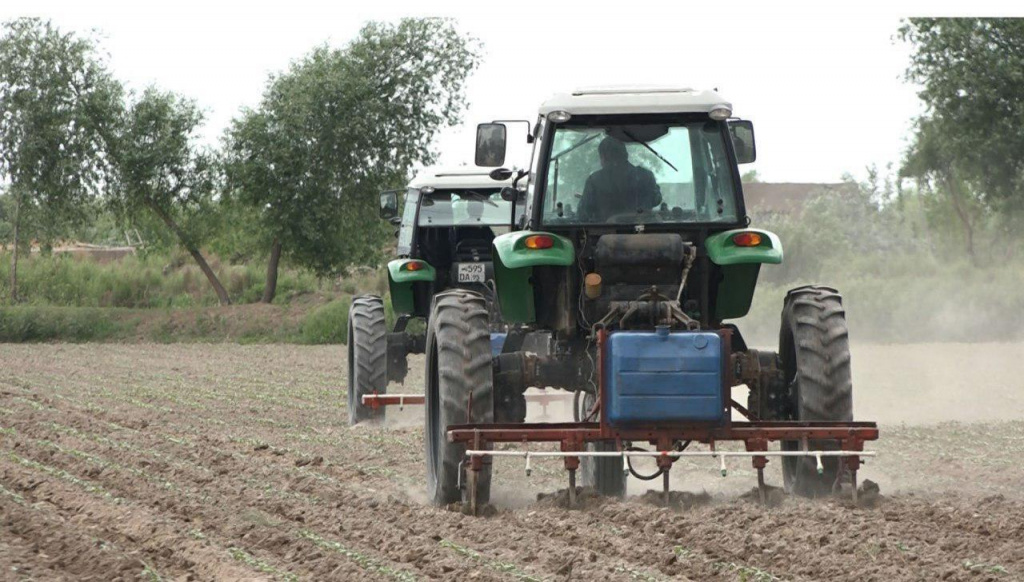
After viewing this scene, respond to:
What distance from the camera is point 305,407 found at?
50.4 feet

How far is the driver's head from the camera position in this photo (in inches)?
316

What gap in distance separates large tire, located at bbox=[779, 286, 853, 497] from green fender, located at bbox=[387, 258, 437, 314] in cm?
565

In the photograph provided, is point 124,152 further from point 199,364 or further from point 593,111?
point 593,111

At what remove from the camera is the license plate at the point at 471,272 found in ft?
43.3

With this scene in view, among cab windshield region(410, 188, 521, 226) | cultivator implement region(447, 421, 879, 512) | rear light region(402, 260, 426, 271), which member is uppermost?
cab windshield region(410, 188, 521, 226)

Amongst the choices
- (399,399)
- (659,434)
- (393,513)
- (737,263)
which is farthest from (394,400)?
(659,434)

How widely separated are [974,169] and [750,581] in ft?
83.3

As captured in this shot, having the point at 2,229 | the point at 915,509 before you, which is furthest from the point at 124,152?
the point at 915,509

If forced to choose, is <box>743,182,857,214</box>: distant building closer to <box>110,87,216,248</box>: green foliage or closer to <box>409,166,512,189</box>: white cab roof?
<box>110,87,216,248</box>: green foliage

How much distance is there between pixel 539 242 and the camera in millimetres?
7746

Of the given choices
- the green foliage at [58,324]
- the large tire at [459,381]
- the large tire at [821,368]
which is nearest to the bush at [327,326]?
the green foliage at [58,324]

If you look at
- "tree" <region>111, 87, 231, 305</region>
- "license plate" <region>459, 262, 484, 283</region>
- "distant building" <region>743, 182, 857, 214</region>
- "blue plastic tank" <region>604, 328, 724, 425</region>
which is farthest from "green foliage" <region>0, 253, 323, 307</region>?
"distant building" <region>743, 182, 857, 214</region>

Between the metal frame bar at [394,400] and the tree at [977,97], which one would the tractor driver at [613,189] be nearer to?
the metal frame bar at [394,400]

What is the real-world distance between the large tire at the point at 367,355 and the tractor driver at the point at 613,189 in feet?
17.5
